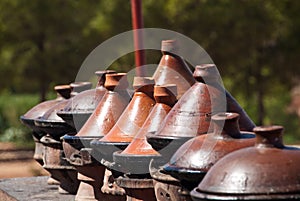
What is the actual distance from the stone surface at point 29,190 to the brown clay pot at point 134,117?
128 cm

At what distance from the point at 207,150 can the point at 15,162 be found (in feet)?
47.7

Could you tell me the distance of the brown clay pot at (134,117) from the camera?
19.0 ft

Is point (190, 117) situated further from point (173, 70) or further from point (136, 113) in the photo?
point (173, 70)

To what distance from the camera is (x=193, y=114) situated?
196 inches

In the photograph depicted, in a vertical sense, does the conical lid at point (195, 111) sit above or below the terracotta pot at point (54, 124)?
above

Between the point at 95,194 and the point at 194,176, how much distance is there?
2272mm

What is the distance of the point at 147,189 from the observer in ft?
17.4

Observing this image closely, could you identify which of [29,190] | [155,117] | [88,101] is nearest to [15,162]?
[29,190]

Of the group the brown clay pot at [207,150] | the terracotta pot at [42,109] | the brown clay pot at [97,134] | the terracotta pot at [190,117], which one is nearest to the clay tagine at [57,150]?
the terracotta pot at [42,109]

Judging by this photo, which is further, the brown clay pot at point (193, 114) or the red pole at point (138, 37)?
the red pole at point (138, 37)

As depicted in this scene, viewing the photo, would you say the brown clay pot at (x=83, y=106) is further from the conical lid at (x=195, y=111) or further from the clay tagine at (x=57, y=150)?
the conical lid at (x=195, y=111)

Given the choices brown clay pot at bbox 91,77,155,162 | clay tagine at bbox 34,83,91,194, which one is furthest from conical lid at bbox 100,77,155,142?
clay tagine at bbox 34,83,91,194

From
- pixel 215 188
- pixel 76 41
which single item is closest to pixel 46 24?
pixel 76 41

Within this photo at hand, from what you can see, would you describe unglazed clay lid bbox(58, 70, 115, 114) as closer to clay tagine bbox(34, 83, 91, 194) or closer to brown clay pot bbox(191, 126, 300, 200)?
clay tagine bbox(34, 83, 91, 194)
